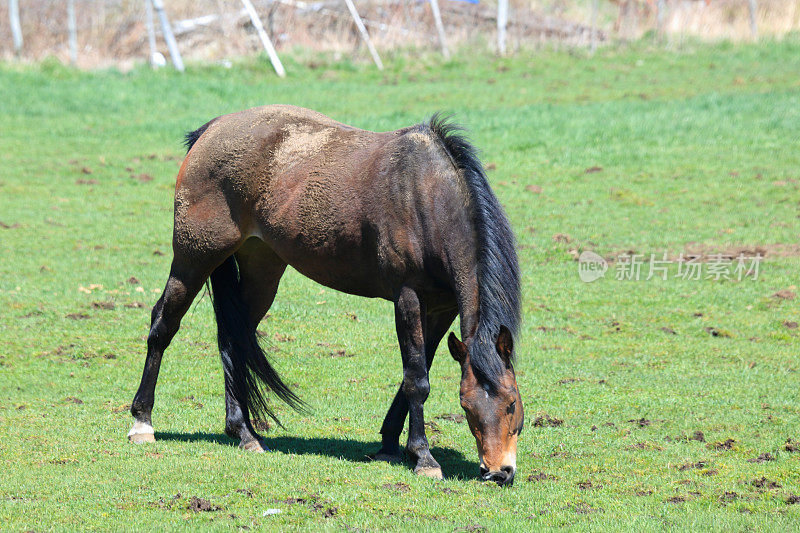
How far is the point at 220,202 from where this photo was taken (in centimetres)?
685

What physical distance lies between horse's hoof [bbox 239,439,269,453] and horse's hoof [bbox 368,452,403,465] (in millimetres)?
878

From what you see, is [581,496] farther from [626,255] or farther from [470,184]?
[626,255]

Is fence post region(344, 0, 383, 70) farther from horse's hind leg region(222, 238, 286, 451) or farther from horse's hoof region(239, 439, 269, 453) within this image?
horse's hoof region(239, 439, 269, 453)

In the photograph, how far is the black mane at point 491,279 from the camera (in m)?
5.49

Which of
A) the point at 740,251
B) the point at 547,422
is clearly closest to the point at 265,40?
the point at 740,251

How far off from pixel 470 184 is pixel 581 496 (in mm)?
2059

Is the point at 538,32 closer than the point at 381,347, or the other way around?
the point at 381,347

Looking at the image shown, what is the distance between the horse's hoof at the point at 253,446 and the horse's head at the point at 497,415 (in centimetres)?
190

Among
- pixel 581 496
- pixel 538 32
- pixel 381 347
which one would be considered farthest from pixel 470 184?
pixel 538 32

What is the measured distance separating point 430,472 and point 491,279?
1.33 m

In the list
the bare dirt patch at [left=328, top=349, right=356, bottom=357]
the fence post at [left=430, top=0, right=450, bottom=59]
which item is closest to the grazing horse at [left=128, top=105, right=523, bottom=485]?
the bare dirt patch at [left=328, top=349, right=356, bottom=357]

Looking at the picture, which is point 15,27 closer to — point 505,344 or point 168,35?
point 168,35

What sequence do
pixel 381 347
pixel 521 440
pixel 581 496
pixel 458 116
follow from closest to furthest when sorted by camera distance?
1. pixel 581 496
2. pixel 521 440
3. pixel 381 347
4. pixel 458 116

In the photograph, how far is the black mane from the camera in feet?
18.0
